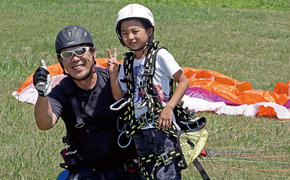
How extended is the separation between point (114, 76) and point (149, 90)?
0.38m

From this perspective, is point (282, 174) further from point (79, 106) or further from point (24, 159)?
point (24, 159)

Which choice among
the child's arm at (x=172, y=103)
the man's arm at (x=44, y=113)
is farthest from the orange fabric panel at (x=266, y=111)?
the man's arm at (x=44, y=113)

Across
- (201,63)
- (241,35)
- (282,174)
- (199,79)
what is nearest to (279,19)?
(241,35)

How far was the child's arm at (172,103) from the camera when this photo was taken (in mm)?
4125

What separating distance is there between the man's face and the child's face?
1.33ft

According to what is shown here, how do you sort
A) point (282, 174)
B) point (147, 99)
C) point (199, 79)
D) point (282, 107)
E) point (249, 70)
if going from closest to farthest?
point (147, 99) < point (282, 174) < point (282, 107) < point (199, 79) < point (249, 70)

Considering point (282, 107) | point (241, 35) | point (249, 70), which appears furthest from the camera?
point (241, 35)

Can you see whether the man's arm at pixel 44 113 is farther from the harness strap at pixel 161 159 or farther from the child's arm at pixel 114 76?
the harness strap at pixel 161 159

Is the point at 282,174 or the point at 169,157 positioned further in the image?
the point at 282,174

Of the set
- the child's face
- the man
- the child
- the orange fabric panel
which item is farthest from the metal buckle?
the orange fabric panel

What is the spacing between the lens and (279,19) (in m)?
22.0

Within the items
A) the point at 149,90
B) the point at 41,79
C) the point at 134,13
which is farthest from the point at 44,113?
the point at 134,13

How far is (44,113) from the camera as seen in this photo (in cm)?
430

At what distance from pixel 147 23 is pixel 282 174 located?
102 inches
